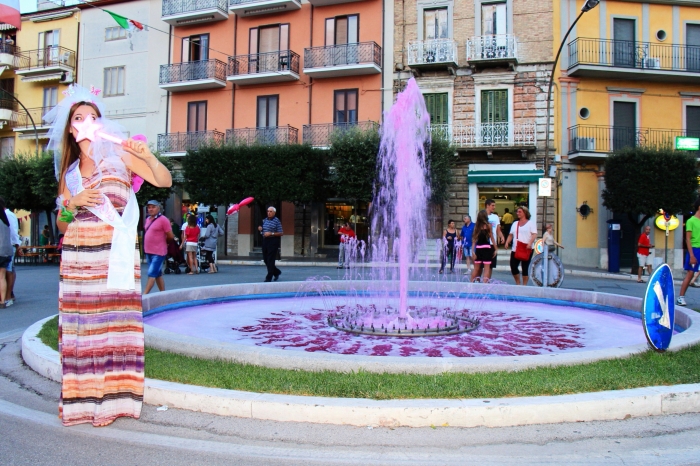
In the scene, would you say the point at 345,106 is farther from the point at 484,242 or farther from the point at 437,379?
the point at 437,379

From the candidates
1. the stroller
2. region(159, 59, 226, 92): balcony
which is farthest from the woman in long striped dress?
region(159, 59, 226, 92): balcony

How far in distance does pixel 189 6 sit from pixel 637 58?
21.8m

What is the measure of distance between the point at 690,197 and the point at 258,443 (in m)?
22.9

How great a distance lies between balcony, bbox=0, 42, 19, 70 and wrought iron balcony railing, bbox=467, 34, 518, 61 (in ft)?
90.2

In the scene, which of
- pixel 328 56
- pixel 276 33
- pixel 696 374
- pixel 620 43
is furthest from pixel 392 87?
pixel 696 374

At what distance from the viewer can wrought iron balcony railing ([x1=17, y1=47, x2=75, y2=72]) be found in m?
33.5

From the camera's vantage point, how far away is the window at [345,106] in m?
27.8

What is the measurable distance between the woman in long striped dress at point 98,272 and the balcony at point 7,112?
3741 centimetres

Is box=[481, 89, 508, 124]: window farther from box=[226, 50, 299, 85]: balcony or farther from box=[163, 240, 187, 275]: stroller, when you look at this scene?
box=[163, 240, 187, 275]: stroller

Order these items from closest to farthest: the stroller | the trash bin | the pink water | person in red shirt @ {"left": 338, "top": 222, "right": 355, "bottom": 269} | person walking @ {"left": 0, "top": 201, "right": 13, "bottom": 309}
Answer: the pink water
person walking @ {"left": 0, "top": 201, "right": 13, "bottom": 309}
the stroller
the trash bin
person in red shirt @ {"left": 338, "top": 222, "right": 355, "bottom": 269}

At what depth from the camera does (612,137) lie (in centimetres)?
2512

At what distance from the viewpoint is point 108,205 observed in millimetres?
3842

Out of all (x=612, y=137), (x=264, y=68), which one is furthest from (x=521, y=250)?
(x=264, y=68)

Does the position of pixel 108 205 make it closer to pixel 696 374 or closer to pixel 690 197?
pixel 696 374
